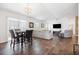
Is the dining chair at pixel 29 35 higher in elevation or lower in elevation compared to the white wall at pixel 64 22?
lower

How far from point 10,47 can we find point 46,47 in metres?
0.89

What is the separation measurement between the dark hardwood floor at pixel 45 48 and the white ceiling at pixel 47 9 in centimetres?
61

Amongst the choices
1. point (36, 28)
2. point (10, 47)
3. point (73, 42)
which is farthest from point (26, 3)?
point (73, 42)

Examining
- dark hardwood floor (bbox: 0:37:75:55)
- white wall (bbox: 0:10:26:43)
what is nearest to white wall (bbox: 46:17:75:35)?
dark hardwood floor (bbox: 0:37:75:55)

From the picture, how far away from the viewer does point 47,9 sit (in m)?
2.54

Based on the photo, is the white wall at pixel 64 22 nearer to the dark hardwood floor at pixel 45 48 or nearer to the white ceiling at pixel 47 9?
the white ceiling at pixel 47 9

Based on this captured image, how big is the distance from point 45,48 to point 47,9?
38.3 inches

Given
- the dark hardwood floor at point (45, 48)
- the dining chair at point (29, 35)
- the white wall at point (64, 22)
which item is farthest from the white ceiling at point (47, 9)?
the dark hardwood floor at point (45, 48)

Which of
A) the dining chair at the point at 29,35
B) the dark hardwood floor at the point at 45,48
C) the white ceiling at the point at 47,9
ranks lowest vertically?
the dark hardwood floor at the point at 45,48

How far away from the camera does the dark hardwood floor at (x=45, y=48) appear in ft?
8.21

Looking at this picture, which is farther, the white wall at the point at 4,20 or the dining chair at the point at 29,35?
the dining chair at the point at 29,35

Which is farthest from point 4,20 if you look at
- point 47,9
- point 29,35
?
point 47,9

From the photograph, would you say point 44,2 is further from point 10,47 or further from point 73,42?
point 10,47

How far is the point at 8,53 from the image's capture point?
2.51 metres
